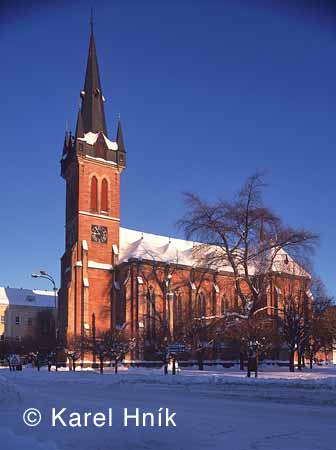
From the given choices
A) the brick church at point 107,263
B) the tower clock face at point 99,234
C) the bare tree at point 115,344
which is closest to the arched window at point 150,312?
the brick church at point 107,263

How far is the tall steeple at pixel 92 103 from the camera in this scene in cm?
6594

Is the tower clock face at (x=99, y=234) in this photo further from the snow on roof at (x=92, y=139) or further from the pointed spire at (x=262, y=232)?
the pointed spire at (x=262, y=232)

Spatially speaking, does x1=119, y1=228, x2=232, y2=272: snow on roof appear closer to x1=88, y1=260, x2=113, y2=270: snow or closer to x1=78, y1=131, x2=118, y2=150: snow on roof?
x1=88, y1=260, x2=113, y2=270: snow

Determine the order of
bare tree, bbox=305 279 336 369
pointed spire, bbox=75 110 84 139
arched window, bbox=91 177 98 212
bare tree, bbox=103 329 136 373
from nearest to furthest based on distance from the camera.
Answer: bare tree, bbox=305 279 336 369 < bare tree, bbox=103 329 136 373 < arched window, bbox=91 177 98 212 < pointed spire, bbox=75 110 84 139

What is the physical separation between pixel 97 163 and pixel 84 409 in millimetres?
51342

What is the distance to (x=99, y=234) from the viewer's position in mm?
62469

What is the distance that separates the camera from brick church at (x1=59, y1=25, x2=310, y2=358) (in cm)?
5872

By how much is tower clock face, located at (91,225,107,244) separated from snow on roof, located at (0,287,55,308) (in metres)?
39.3

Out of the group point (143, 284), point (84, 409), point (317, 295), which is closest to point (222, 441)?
point (84, 409)

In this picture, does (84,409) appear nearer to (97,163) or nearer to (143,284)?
(143,284)

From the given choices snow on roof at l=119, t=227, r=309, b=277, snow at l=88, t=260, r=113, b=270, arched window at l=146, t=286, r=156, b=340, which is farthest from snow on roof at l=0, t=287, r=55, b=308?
arched window at l=146, t=286, r=156, b=340

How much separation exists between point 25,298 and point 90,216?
1648 inches

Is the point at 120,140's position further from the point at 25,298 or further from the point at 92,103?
the point at 25,298

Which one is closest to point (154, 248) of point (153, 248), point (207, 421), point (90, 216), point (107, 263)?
point (153, 248)
